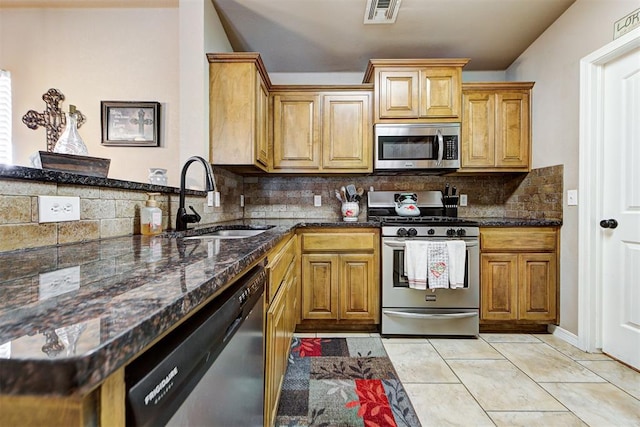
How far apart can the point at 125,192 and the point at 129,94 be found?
4.70 ft

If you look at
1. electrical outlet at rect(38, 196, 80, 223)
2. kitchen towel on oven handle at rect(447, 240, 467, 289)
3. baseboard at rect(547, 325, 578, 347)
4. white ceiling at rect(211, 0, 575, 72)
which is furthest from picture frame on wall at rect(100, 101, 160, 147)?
baseboard at rect(547, 325, 578, 347)

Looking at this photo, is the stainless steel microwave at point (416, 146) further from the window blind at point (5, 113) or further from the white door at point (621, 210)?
the window blind at point (5, 113)

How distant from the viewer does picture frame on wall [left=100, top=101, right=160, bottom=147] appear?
2.32 m

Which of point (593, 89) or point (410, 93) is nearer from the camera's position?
point (593, 89)

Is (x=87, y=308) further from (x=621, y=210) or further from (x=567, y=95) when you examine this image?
(x=567, y=95)

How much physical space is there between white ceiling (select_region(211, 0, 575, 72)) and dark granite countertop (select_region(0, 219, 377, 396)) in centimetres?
223

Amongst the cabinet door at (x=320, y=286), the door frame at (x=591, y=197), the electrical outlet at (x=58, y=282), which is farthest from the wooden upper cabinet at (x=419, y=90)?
the electrical outlet at (x=58, y=282)

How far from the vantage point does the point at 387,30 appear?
248 cm

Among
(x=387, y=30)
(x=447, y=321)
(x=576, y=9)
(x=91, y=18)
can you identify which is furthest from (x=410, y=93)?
(x=91, y=18)

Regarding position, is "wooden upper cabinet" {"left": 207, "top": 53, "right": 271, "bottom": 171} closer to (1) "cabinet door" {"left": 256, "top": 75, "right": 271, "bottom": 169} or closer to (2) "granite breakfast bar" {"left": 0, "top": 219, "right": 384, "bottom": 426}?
(1) "cabinet door" {"left": 256, "top": 75, "right": 271, "bottom": 169}

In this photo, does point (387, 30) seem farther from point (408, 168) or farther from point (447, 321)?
point (447, 321)

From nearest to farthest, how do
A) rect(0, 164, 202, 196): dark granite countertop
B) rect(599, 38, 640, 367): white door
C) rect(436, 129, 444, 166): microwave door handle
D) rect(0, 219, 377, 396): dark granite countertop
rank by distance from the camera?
rect(0, 219, 377, 396): dark granite countertop, rect(0, 164, 202, 196): dark granite countertop, rect(599, 38, 640, 367): white door, rect(436, 129, 444, 166): microwave door handle

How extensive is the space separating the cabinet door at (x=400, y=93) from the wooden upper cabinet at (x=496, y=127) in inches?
20.4

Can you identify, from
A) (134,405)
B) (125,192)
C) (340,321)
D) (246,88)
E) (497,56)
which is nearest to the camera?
(134,405)
